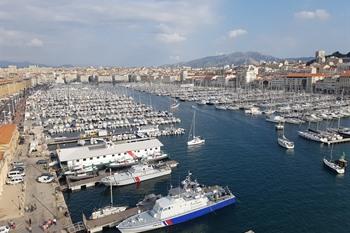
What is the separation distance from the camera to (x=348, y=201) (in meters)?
23.3

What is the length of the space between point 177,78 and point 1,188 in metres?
141

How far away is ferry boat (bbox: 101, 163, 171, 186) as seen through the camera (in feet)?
85.4

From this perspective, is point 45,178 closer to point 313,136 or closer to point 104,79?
point 313,136

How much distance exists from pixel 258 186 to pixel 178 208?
26.7ft

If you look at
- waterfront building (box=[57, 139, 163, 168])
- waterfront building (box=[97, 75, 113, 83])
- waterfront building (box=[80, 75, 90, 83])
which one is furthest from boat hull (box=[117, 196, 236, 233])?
waterfront building (box=[80, 75, 90, 83])

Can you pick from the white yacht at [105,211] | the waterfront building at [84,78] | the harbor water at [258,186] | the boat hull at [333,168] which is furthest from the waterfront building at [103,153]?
the waterfront building at [84,78]

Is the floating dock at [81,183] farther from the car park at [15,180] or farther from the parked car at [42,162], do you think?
the parked car at [42,162]

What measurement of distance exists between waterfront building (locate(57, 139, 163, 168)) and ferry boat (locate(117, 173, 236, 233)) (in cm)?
1042

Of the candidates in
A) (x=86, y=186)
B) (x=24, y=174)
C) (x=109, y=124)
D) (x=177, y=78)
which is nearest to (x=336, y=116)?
(x=109, y=124)

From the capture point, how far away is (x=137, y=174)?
27.0m

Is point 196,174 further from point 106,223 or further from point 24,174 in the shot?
point 24,174

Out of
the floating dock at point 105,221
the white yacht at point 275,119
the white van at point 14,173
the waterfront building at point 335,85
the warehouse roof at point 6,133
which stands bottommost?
the floating dock at point 105,221

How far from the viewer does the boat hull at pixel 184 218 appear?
62.3ft

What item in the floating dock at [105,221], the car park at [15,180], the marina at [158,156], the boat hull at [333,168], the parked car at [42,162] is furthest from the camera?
the parked car at [42,162]
